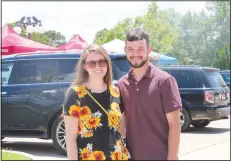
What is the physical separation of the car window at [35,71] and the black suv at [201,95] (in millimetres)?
4573

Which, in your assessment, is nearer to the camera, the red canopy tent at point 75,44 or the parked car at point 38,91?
the parked car at point 38,91

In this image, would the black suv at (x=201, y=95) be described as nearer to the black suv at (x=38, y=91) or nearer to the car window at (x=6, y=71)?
the black suv at (x=38, y=91)

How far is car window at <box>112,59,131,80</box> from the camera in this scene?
752cm

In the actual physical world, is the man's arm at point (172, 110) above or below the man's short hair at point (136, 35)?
below

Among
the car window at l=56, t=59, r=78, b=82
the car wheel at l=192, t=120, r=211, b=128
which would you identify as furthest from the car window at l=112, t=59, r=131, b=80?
the car wheel at l=192, t=120, r=211, b=128

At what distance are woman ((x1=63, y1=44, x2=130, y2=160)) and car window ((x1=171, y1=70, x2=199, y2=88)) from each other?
891 centimetres

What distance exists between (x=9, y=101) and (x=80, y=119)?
5352 millimetres

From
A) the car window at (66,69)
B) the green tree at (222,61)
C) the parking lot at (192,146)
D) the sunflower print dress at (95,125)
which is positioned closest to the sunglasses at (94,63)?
the sunflower print dress at (95,125)

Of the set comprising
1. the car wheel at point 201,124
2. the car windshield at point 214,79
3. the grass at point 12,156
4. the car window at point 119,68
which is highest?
the car window at point 119,68

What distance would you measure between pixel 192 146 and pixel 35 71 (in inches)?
144

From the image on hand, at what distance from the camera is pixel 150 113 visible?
2719 mm

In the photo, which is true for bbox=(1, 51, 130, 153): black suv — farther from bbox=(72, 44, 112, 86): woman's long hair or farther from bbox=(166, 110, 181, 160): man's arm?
bbox=(166, 110, 181, 160): man's arm

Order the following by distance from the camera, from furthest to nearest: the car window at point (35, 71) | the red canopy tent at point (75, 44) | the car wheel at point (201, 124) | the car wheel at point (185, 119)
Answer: the red canopy tent at point (75, 44) → the car wheel at point (201, 124) → the car wheel at point (185, 119) → the car window at point (35, 71)

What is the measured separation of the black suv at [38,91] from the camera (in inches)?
296
